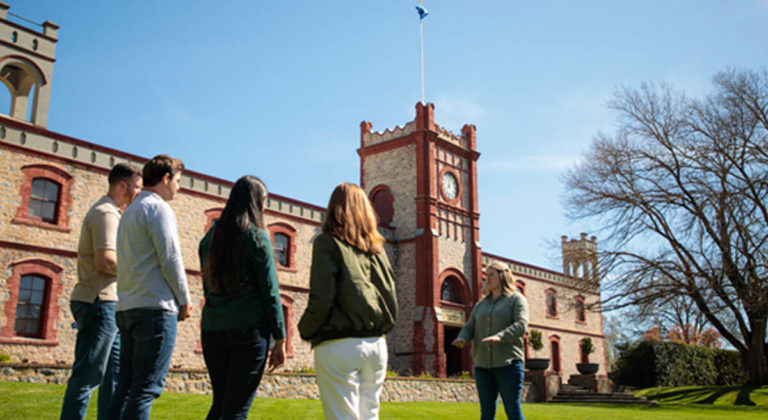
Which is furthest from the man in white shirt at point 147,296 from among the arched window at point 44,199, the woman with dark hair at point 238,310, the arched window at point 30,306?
the arched window at point 44,199

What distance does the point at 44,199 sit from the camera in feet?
56.7

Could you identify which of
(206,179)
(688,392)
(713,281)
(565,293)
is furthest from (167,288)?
(565,293)

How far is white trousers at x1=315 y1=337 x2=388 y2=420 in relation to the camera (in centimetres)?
→ 361

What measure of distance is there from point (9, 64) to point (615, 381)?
31.3 m

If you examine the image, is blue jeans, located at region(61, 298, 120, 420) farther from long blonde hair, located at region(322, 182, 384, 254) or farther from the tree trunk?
the tree trunk

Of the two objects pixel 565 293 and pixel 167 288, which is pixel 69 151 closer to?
pixel 167 288

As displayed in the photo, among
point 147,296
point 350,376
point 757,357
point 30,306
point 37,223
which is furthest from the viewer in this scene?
point 757,357

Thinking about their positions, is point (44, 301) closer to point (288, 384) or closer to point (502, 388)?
point (288, 384)

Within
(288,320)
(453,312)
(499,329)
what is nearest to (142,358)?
(499,329)

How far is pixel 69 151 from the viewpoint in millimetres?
17891

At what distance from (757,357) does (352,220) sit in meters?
26.2

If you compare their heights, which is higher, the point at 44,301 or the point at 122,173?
the point at 122,173

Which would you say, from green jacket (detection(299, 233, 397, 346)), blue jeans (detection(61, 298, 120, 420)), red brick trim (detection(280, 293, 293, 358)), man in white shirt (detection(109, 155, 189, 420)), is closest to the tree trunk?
red brick trim (detection(280, 293, 293, 358))

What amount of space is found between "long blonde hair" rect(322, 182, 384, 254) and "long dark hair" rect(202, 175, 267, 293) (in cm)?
53
